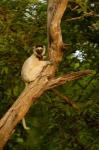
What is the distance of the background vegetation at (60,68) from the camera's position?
9898 mm

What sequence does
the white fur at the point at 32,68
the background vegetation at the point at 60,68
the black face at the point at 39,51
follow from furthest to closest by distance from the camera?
the background vegetation at the point at 60,68
the black face at the point at 39,51
the white fur at the point at 32,68

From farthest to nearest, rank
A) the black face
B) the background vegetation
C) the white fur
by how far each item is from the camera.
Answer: the background vegetation
the black face
the white fur

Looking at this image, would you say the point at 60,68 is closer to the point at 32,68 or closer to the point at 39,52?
the point at 39,52

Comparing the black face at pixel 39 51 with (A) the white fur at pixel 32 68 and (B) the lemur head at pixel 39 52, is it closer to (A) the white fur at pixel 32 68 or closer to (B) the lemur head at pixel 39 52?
(B) the lemur head at pixel 39 52

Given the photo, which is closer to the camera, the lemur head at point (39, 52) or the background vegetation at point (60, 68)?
the lemur head at point (39, 52)

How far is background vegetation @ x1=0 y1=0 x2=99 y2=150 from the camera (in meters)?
9.90

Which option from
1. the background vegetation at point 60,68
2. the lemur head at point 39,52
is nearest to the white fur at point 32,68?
the lemur head at point 39,52

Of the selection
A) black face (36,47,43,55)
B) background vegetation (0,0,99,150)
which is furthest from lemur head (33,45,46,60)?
background vegetation (0,0,99,150)

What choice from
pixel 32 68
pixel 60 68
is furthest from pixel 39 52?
pixel 60 68

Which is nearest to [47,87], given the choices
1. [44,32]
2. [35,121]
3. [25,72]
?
[25,72]

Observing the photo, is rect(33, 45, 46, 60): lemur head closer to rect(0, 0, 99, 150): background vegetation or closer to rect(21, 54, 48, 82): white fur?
rect(21, 54, 48, 82): white fur

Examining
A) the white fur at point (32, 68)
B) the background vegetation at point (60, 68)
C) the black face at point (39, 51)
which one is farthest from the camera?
the background vegetation at point (60, 68)

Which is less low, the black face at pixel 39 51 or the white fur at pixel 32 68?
the black face at pixel 39 51

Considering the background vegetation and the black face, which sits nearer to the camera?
the black face
